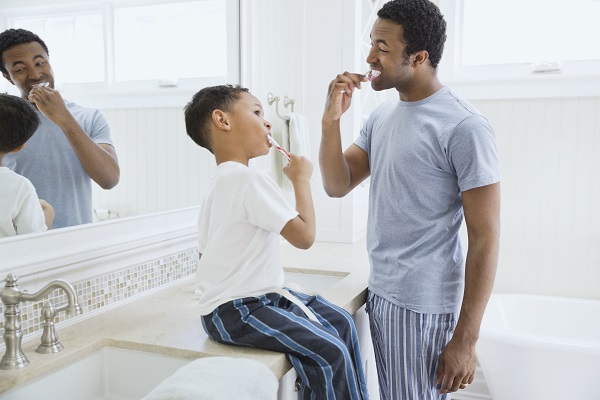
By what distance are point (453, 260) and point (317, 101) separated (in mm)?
1371

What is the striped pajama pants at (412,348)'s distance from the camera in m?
1.41

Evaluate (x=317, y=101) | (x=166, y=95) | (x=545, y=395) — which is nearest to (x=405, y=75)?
(x=166, y=95)

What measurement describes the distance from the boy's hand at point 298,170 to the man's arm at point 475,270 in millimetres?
382

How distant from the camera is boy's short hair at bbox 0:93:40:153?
124 centimetres

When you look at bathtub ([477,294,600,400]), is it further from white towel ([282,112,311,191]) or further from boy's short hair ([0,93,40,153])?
boy's short hair ([0,93,40,153])

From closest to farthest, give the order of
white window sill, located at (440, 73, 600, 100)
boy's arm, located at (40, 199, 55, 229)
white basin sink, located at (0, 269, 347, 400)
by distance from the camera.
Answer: white basin sink, located at (0, 269, 347, 400) < boy's arm, located at (40, 199, 55, 229) < white window sill, located at (440, 73, 600, 100)

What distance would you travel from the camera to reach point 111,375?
1312 mm

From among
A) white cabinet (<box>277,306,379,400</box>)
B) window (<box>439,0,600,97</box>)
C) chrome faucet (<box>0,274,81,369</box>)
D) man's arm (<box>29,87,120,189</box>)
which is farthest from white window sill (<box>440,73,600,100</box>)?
chrome faucet (<box>0,274,81,369</box>)

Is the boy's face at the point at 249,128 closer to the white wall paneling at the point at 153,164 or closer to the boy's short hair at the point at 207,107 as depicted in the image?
the boy's short hair at the point at 207,107

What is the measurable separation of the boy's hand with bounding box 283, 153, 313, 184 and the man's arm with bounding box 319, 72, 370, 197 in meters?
0.19

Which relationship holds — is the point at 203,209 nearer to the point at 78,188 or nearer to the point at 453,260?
the point at 78,188

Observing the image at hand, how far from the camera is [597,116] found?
3023 mm

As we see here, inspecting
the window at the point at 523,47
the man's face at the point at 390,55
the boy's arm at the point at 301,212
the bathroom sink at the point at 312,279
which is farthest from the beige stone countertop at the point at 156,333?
the window at the point at 523,47

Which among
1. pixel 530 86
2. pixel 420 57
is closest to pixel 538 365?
pixel 530 86
